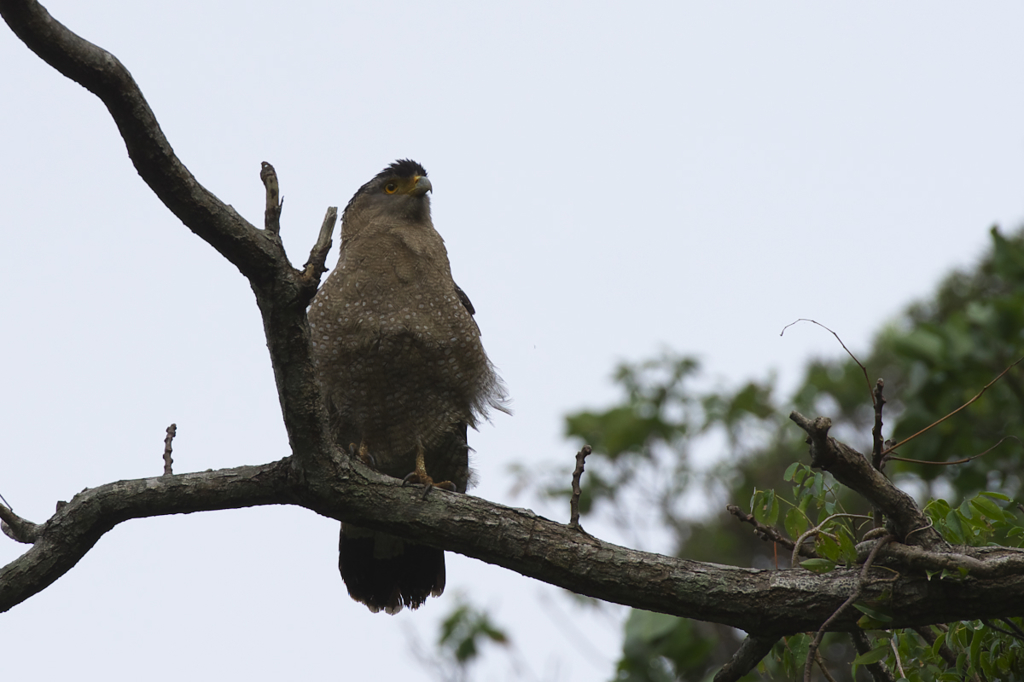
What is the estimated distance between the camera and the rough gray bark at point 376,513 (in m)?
2.39

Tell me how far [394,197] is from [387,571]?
1.92 m

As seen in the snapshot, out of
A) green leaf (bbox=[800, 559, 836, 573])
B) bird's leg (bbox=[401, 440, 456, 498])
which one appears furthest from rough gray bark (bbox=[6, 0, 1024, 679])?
bird's leg (bbox=[401, 440, 456, 498])

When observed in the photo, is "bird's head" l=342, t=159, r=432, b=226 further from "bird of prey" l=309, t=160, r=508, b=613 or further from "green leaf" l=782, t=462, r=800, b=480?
"green leaf" l=782, t=462, r=800, b=480

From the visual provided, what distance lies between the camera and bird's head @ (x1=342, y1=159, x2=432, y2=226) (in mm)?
4844

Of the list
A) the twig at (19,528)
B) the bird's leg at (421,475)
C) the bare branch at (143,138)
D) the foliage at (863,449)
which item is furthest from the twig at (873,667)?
the twig at (19,528)

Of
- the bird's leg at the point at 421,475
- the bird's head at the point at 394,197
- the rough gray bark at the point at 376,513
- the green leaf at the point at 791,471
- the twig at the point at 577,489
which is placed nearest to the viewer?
the rough gray bark at the point at 376,513

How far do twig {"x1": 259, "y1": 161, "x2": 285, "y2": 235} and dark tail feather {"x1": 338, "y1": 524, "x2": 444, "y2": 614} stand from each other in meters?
2.12

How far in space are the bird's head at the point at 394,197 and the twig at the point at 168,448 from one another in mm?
1813

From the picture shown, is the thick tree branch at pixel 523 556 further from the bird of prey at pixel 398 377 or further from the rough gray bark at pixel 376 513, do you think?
the bird of prey at pixel 398 377

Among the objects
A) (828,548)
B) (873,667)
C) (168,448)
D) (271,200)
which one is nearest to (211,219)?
(271,200)

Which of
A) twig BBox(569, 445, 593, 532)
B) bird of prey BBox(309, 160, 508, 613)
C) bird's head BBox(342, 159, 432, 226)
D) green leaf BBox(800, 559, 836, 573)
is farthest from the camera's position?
bird's head BBox(342, 159, 432, 226)

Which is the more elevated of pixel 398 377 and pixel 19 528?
pixel 398 377

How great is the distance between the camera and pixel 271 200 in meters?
2.68

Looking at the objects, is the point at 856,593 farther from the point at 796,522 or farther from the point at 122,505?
the point at 122,505
